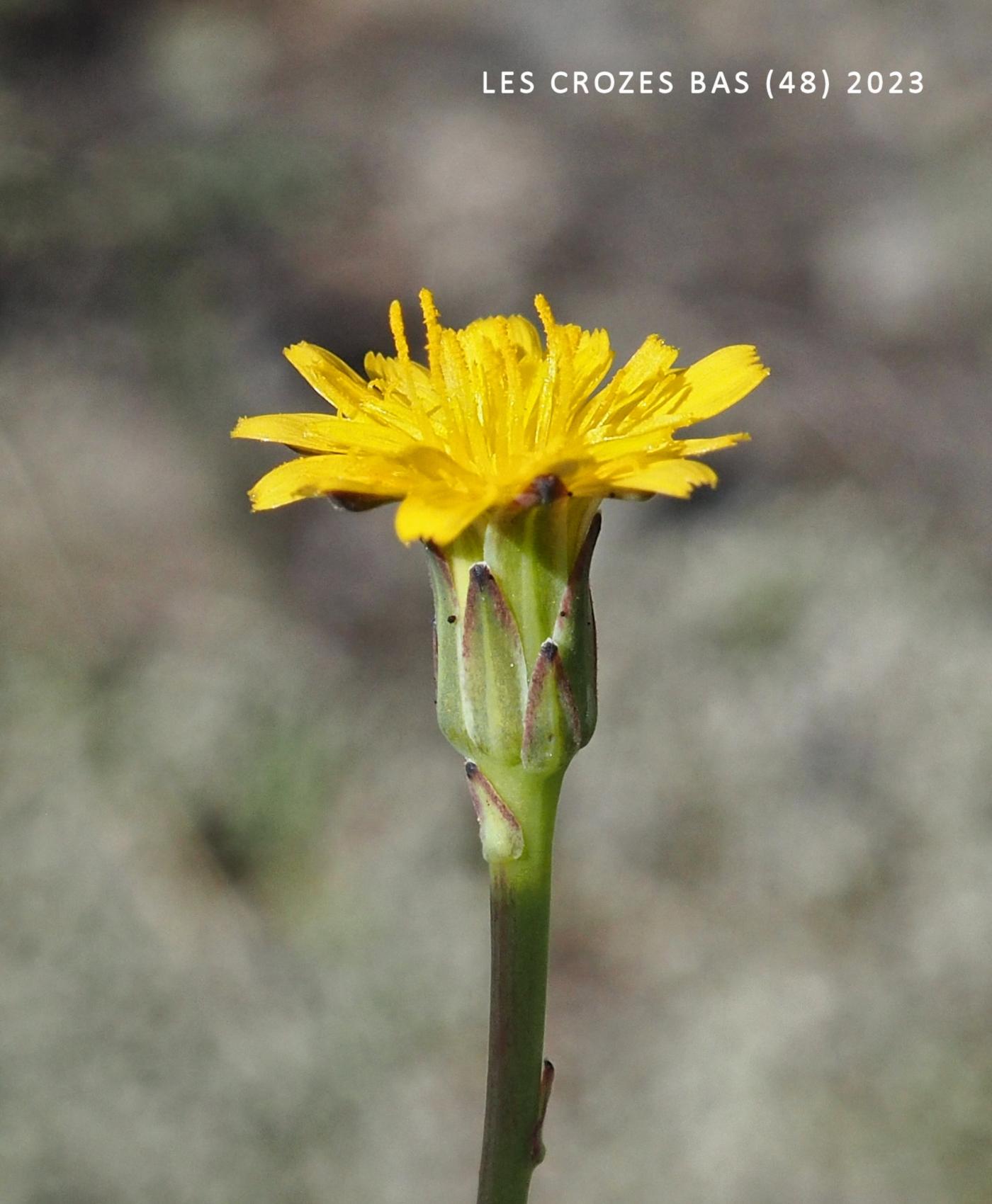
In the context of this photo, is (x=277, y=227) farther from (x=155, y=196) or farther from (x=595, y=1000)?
(x=595, y=1000)

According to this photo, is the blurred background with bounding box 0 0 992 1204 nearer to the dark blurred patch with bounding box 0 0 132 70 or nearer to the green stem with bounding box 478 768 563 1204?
the dark blurred patch with bounding box 0 0 132 70

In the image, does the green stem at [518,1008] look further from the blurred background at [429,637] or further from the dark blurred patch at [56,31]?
the dark blurred patch at [56,31]

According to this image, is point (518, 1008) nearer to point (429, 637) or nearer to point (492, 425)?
point (492, 425)

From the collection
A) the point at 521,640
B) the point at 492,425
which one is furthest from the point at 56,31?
the point at 521,640

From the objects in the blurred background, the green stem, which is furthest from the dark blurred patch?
the green stem

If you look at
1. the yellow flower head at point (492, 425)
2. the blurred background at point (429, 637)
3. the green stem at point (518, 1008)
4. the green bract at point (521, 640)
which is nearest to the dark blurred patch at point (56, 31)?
the blurred background at point (429, 637)
